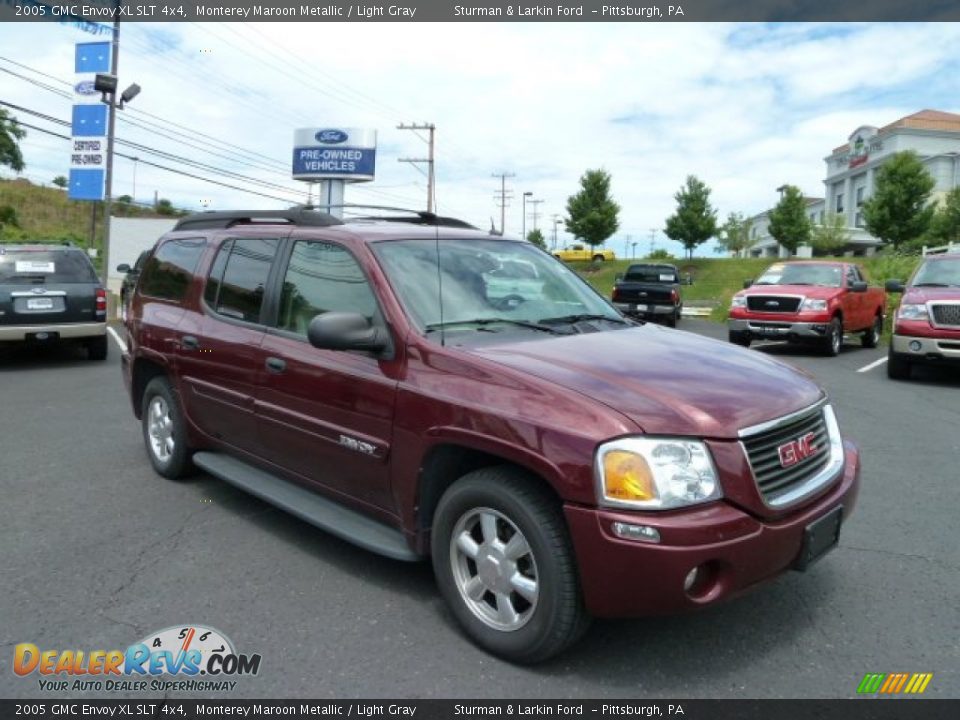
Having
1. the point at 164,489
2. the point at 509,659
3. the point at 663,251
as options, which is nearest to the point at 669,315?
the point at 164,489

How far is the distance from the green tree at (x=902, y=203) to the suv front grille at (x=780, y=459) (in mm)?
42196

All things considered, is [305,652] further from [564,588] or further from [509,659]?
[564,588]

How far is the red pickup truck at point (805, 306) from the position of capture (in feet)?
43.9

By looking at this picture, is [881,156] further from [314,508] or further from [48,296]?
[314,508]

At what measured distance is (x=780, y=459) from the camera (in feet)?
9.64

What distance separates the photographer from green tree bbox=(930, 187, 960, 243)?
39656 millimetres

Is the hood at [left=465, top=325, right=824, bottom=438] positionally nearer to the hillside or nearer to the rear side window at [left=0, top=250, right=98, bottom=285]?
the rear side window at [left=0, top=250, right=98, bottom=285]

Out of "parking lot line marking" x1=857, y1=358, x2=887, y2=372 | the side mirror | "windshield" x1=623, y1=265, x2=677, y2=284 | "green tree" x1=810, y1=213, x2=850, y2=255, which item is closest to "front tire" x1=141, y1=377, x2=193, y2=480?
the side mirror

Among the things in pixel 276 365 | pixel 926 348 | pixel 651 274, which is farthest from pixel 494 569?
pixel 651 274

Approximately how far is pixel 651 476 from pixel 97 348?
11212 millimetres

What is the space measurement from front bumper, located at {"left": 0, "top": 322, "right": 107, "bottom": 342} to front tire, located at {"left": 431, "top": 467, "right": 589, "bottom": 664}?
966 centimetres

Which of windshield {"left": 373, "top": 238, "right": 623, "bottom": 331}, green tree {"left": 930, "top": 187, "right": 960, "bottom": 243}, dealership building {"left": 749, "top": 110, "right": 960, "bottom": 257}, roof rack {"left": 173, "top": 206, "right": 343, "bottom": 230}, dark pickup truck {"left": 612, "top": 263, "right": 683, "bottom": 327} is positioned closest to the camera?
windshield {"left": 373, "top": 238, "right": 623, "bottom": 331}

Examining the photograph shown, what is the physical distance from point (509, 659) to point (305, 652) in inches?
32.3
